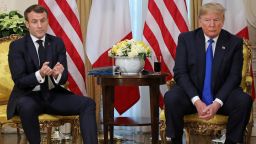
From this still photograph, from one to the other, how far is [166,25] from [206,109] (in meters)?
1.59

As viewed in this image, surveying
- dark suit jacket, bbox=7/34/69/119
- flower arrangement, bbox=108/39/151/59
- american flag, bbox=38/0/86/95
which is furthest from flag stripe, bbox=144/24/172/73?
dark suit jacket, bbox=7/34/69/119

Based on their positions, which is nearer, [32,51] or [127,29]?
[32,51]

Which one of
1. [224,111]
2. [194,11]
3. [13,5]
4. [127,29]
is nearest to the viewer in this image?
[224,111]

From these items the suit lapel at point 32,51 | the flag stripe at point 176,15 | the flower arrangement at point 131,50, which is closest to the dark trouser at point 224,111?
the flower arrangement at point 131,50

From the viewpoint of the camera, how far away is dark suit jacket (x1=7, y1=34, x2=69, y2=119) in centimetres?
382

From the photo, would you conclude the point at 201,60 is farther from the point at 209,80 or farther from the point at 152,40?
the point at 152,40

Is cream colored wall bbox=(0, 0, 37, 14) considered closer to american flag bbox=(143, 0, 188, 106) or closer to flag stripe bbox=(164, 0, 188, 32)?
american flag bbox=(143, 0, 188, 106)

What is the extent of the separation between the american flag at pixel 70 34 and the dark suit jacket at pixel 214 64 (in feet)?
4.69

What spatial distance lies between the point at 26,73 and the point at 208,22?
1527 mm

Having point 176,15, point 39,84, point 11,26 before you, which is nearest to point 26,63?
point 39,84

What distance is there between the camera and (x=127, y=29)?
5.16 metres

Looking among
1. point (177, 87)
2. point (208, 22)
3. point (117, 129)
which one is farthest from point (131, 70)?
point (117, 129)

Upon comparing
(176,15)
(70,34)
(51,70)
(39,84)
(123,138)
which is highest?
(176,15)

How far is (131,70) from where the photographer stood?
4336 millimetres
